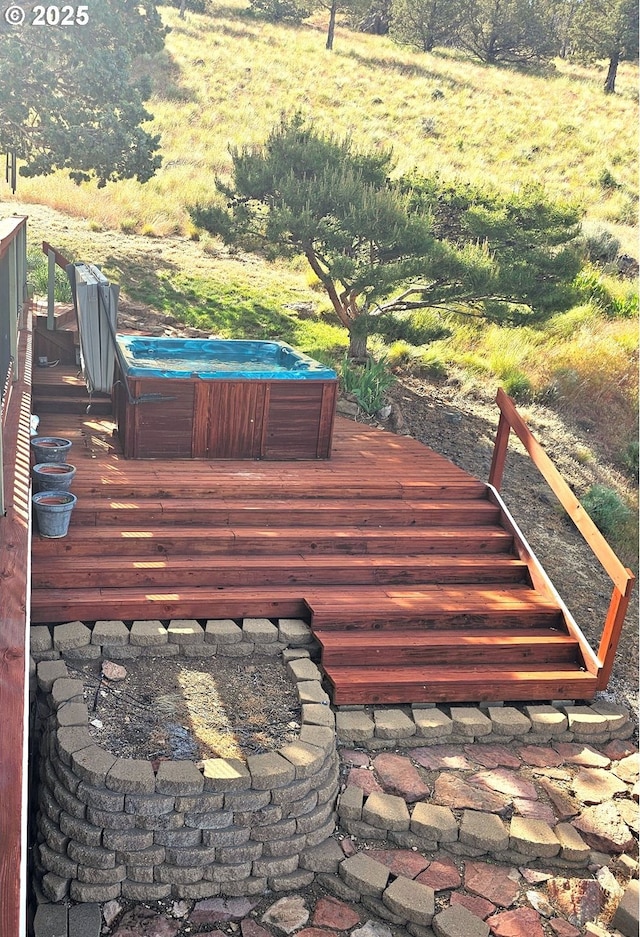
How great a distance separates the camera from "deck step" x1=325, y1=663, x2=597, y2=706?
4.75 m

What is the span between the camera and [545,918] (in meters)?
3.70

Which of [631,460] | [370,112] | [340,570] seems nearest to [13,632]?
[340,570]

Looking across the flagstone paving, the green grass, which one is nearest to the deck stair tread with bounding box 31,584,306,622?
the flagstone paving

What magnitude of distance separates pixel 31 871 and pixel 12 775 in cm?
133

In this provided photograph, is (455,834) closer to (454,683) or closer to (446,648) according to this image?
(454,683)

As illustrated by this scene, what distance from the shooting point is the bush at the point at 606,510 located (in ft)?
26.9

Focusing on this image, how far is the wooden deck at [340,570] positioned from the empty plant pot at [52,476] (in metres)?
0.21

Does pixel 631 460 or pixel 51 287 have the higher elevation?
pixel 51 287

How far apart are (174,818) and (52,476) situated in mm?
2463

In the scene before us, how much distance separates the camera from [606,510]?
820 centimetres

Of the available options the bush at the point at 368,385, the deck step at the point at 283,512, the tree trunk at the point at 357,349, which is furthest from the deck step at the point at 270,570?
the tree trunk at the point at 357,349

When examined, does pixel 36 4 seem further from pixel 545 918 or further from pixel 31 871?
pixel 545 918

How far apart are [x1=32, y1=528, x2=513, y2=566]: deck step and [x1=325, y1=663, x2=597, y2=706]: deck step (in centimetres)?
104

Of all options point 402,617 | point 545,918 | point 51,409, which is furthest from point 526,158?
point 545,918
